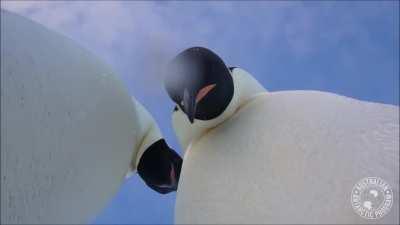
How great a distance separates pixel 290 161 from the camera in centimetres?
A: 196

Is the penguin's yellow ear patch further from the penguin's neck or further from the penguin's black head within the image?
the penguin's neck

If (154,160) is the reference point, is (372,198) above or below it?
above

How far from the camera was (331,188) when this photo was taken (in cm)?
183

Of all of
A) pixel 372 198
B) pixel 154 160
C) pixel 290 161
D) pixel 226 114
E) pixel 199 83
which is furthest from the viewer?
pixel 154 160

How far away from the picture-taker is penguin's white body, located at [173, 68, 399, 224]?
182 cm

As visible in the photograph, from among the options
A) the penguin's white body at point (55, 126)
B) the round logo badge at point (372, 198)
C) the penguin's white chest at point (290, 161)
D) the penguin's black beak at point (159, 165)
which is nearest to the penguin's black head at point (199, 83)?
the penguin's white chest at point (290, 161)

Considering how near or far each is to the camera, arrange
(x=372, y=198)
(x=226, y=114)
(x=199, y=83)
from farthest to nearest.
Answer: (x=226, y=114), (x=199, y=83), (x=372, y=198)

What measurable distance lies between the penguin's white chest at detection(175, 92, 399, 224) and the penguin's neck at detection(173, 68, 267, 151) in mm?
38

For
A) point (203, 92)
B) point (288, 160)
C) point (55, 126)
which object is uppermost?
point (203, 92)

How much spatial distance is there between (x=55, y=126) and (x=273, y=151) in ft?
2.75

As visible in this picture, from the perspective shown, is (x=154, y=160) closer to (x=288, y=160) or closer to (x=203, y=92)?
(x=203, y=92)

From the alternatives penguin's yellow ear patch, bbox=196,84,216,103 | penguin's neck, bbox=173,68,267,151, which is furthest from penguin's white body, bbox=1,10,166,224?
penguin's yellow ear patch, bbox=196,84,216,103

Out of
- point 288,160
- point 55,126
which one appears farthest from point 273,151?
point 55,126

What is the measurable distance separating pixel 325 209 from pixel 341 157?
186mm
